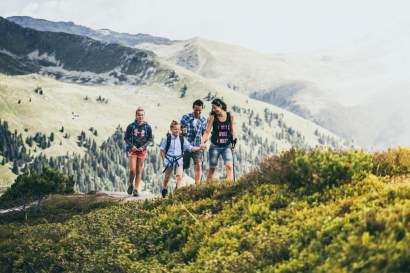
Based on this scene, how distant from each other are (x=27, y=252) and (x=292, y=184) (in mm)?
7256

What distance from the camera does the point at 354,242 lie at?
287 inches

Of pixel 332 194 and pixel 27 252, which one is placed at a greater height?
pixel 332 194

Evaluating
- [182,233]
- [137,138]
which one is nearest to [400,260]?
[182,233]

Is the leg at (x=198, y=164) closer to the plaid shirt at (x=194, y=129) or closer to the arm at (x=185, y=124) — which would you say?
the plaid shirt at (x=194, y=129)

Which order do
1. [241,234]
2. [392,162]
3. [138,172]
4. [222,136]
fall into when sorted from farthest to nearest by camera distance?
1. [138,172]
2. [222,136]
3. [392,162]
4. [241,234]

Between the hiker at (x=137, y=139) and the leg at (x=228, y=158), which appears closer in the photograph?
the leg at (x=228, y=158)

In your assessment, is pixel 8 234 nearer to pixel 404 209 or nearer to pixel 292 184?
pixel 292 184

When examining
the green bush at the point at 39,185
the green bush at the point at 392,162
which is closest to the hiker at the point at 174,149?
the green bush at the point at 392,162

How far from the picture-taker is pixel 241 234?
33.6 feet

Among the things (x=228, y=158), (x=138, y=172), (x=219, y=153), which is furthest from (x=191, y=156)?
(x=138, y=172)

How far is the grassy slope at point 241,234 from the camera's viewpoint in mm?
7395

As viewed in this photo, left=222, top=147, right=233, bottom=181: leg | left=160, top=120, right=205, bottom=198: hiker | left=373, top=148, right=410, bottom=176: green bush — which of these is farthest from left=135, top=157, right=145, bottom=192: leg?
left=373, top=148, right=410, bottom=176: green bush

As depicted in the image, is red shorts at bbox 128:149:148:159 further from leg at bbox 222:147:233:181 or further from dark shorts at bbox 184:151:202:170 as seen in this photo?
leg at bbox 222:147:233:181

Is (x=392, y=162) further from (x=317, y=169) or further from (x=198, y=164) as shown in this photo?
(x=198, y=164)
